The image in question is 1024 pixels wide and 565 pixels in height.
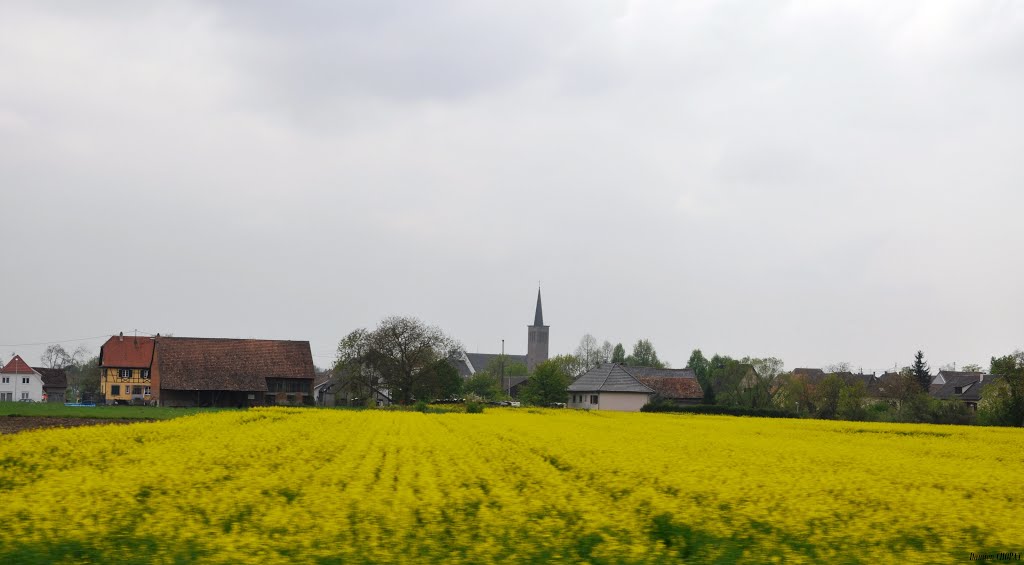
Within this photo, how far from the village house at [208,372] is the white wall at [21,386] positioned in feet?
148

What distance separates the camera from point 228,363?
91.3 metres

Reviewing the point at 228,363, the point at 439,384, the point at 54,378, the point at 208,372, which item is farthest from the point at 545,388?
the point at 54,378

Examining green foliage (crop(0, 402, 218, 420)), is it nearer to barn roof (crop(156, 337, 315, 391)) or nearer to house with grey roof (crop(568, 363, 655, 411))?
barn roof (crop(156, 337, 315, 391))

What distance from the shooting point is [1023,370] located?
5469 cm

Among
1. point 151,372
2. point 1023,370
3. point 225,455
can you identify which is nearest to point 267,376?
point 151,372

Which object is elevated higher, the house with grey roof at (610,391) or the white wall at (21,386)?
the house with grey roof at (610,391)

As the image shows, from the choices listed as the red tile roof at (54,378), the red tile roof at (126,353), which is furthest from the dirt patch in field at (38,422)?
the red tile roof at (54,378)

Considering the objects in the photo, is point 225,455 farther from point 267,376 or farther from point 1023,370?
point 267,376

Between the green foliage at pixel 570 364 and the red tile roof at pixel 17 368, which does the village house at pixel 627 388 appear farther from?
the red tile roof at pixel 17 368

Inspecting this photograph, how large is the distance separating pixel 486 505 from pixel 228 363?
278ft

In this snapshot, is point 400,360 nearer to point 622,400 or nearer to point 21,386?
point 622,400

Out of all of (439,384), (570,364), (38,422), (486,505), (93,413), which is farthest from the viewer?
(570,364)

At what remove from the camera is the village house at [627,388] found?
8719 centimetres

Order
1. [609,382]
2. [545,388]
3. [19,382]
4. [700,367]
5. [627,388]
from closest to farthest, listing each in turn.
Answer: [627,388], [609,382], [545,388], [19,382], [700,367]
